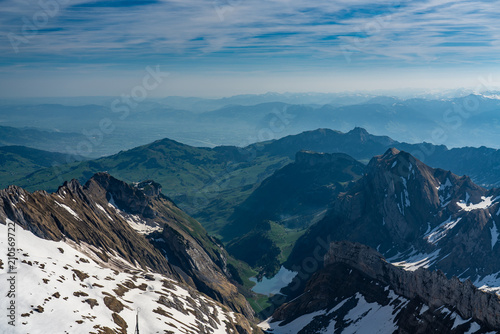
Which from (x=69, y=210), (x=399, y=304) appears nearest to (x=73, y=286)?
(x=69, y=210)

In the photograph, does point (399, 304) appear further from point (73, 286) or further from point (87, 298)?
point (73, 286)

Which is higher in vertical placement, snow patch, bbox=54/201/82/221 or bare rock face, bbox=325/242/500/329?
snow patch, bbox=54/201/82/221

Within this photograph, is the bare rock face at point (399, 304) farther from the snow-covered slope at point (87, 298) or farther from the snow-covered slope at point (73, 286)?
the snow-covered slope at point (87, 298)

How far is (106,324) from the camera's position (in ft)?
352

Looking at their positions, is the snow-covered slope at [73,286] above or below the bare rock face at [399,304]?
above

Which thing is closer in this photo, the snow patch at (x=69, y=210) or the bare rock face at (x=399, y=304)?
the bare rock face at (x=399, y=304)

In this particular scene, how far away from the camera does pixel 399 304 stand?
15988 cm

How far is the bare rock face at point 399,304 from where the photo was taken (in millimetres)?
124438

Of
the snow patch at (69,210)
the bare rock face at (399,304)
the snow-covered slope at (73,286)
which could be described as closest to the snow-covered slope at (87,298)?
the snow-covered slope at (73,286)

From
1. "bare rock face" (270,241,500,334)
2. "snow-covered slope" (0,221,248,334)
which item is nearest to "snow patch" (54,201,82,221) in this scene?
"snow-covered slope" (0,221,248,334)

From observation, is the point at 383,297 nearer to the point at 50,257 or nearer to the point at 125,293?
the point at 125,293

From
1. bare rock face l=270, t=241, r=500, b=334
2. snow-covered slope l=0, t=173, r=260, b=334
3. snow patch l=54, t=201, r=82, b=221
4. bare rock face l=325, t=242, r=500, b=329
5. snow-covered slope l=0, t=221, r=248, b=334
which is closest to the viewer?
snow-covered slope l=0, t=221, r=248, b=334

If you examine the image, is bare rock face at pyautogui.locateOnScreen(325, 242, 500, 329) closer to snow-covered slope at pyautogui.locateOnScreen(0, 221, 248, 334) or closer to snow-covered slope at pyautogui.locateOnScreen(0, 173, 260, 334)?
snow-covered slope at pyautogui.locateOnScreen(0, 173, 260, 334)

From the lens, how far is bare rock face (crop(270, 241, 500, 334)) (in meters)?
124
